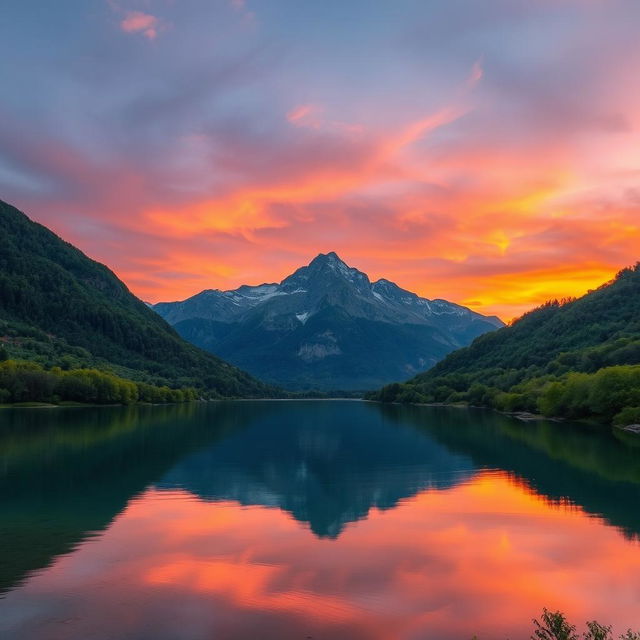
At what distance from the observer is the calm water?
21734 mm

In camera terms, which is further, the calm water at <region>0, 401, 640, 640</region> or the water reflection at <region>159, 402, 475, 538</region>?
the water reflection at <region>159, 402, 475, 538</region>

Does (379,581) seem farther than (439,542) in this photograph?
No

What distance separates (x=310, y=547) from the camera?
1241 inches

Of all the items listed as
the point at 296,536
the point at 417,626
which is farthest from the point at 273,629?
the point at 296,536

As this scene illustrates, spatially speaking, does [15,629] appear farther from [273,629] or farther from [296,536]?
[296,536]

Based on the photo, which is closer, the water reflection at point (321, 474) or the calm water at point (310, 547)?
the calm water at point (310, 547)

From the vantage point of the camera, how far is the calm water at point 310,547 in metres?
21.7

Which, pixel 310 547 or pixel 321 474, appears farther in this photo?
pixel 321 474

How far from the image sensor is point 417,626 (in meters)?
21.3

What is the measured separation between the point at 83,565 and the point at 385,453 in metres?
53.1

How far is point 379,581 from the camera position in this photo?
2605 cm

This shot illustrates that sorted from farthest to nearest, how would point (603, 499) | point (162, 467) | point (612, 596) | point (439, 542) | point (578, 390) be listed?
Answer: point (578, 390), point (162, 467), point (603, 499), point (439, 542), point (612, 596)

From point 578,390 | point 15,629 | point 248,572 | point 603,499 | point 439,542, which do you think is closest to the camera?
point 15,629

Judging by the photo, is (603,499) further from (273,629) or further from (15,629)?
(15,629)
